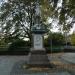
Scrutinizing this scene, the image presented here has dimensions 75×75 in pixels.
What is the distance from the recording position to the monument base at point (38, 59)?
19.5 m

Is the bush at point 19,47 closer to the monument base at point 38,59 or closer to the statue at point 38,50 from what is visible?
the statue at point 38,50

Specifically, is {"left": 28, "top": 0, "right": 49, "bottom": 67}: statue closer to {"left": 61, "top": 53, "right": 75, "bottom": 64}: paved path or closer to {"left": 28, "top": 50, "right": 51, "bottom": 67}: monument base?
{"left": 28, "top": 50, "right": 51, "bottom": 67}: monument base

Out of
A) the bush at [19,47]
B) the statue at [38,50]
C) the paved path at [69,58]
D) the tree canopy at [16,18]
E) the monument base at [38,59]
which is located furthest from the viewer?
the tree canopy at [16,18]

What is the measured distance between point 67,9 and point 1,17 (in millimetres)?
28826

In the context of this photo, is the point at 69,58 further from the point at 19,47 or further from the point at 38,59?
the point at 19,47

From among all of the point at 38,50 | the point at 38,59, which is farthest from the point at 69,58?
the point at 38,59

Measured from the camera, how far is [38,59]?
19750 mm

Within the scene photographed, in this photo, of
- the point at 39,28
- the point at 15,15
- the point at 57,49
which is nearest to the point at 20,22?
the point at 15,15

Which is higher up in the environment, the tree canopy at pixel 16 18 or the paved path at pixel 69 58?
the tree canopy at pixel 16 18

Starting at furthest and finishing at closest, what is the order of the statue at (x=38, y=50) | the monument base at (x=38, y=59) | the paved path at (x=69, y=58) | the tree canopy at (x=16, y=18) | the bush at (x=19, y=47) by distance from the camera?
1. the tree canopy at (x=16, y=18)
2. the bush at (x=19, y=47)
3. the paved path at (x=69, y=58)
4. the statue at (x=38, y=50)
5. the monument base at (x=38, y=59)

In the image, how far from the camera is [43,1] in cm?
1895

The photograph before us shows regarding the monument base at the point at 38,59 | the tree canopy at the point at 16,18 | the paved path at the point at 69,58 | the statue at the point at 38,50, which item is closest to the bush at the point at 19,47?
the tree canopy at the point at 16,18

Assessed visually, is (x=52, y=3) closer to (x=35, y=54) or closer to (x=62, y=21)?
(x=62, y=21)

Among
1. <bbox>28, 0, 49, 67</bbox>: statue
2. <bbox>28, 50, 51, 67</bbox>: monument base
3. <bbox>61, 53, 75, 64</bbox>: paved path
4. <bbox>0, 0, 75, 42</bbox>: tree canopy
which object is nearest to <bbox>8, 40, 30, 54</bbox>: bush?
<bbox>0, 0, 75, 42</bbox>: tree canopy
